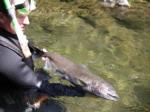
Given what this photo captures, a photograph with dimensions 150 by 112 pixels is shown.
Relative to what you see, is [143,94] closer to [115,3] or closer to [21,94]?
[21,94]

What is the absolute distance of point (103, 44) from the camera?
647 cm

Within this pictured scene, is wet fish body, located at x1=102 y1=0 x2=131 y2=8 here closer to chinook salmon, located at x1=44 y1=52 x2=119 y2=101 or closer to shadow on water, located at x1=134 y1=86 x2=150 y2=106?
shadow on water, located at x1=134 y1=86 x2=150 y2=106

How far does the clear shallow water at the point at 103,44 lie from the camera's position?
5035 mm

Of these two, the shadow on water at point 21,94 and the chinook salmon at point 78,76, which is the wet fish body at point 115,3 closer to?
the chinook salmon at point 78,76

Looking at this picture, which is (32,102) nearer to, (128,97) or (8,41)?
(8,41)

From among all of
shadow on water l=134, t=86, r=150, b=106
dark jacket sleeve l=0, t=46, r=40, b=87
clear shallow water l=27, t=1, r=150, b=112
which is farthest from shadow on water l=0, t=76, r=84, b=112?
shadow on water l=134, t=86, r=150, b=106

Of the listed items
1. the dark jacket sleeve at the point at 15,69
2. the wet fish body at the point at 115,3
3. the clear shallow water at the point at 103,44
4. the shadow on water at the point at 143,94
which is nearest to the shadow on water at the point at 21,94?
the dark jacket sleeve at the point at 15,69

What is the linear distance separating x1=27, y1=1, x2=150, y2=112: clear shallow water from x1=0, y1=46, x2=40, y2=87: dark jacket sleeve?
4.54 feet

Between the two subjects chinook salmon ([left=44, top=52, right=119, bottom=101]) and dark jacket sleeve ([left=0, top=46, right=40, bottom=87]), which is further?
chinook salmon ([left=44, top=52, right=119, bottom=101])

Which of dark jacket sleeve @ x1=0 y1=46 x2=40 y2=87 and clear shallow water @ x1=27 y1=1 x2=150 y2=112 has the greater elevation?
dark jacket sleeve @ x1=0 y1=46 x2=40 y2=87

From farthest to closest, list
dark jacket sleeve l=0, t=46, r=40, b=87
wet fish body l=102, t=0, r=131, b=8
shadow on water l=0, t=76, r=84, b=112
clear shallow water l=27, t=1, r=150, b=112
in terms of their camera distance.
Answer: wet fish body l=102, t=0, r=131, b=8, clear shallow water l=27, t=1, r=150, b=112, shadow on water l=0, t=76, r=84, b=112, dark jacket sleeve l=0, t=46, r=40, b=87

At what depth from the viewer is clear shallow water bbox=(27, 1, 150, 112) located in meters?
5.04

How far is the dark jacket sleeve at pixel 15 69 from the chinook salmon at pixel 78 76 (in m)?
0.30

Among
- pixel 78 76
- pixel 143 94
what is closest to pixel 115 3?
pixel 143 94
